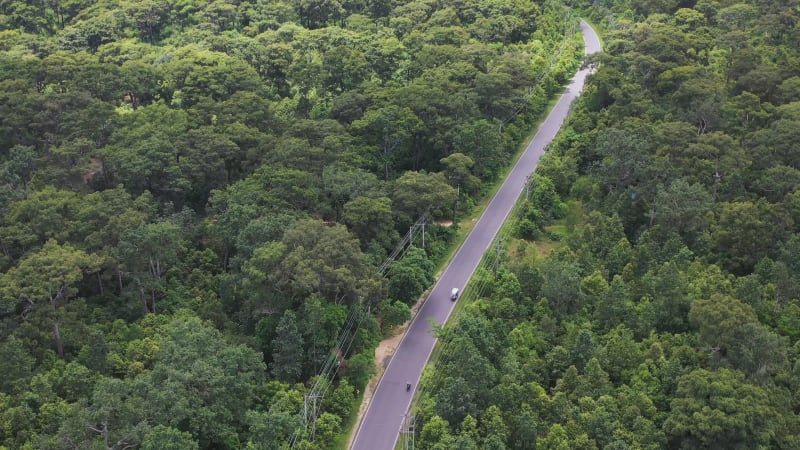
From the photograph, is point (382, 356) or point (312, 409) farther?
point (382, 356)

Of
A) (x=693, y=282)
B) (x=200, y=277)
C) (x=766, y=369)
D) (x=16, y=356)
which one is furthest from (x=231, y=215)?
(x=766, y=369)

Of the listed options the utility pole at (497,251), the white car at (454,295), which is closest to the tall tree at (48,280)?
the white car at (454,295)

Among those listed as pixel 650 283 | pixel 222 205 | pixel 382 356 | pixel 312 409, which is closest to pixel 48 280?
pixel 222 205

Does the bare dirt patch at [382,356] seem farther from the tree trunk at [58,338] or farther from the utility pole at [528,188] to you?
the tree trunk at [58,338]

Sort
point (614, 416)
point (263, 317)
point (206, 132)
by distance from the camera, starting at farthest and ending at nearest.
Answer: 1. point (206, 132)
2. point (263, 317)
3. point (614, 416)

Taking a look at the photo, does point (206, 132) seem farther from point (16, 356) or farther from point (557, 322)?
point (557, 322)

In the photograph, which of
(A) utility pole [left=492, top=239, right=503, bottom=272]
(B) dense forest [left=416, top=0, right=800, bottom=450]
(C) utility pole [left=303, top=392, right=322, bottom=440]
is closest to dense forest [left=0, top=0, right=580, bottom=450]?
(C) utility pole [left=303, top=392, right=322, bottom=440]

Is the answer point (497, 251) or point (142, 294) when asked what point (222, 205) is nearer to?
point (142, 294)

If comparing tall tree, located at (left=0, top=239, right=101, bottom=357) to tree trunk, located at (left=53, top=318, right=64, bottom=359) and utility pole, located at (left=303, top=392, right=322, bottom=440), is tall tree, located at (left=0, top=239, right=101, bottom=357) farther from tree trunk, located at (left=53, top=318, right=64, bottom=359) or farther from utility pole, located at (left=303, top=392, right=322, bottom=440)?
utility pole, located at (left=303, top=392, right=322, bottom=440)
